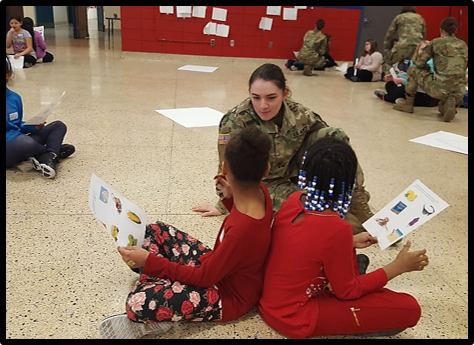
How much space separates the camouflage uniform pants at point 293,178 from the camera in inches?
85.0

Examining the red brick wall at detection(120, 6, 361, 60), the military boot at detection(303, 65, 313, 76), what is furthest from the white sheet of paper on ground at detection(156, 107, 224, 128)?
the red brick wall at detection(120, 6, 361, 60)

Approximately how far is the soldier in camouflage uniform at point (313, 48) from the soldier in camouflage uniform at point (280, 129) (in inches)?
220

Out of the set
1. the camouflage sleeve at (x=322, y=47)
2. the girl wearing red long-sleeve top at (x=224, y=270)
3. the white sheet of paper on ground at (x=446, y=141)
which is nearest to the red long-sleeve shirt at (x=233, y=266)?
the girl wearing red long-sleeve top at (x=224, y=270)

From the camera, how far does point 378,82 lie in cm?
719

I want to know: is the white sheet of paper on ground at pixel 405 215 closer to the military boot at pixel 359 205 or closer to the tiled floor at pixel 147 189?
the tiled floor at pixel 147 189

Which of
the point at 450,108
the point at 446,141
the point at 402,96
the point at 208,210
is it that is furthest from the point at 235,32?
the point at 208,210

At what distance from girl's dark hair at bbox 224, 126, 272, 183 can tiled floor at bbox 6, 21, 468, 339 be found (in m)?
0.57

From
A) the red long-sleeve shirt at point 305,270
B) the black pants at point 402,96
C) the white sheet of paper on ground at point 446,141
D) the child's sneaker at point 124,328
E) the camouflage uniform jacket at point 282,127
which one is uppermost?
the camouflage uniform jacket at point 282,127

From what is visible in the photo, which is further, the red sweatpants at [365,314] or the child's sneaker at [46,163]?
the child's sneaker at [46,163]

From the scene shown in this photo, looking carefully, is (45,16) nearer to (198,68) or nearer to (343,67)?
(198,68)

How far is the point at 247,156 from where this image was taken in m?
1.32

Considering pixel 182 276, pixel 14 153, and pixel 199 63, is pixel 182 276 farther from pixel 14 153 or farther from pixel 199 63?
pixel 199 63

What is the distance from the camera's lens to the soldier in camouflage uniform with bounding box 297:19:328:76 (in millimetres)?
7512
